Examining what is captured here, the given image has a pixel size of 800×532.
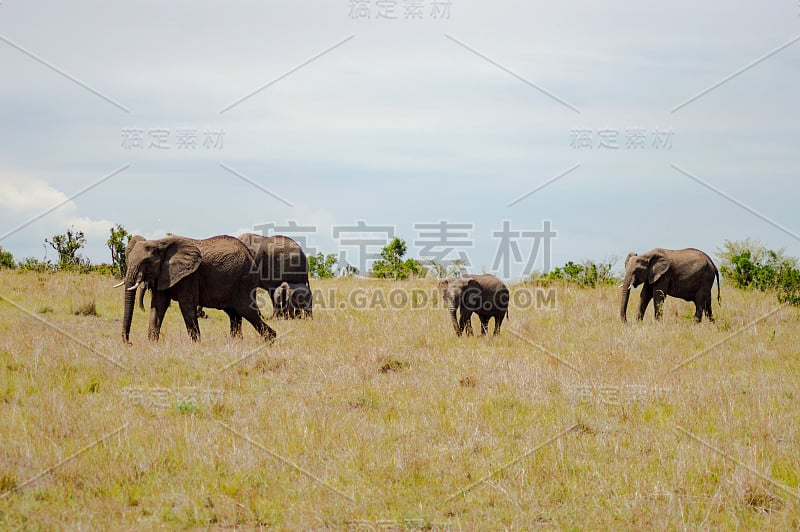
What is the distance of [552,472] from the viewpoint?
7.69 m

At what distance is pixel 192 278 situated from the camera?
573 inches

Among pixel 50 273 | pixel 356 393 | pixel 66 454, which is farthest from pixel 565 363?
pixel 50 273

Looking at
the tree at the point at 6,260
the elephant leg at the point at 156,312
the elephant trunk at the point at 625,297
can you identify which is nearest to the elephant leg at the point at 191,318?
the elephant leg at the point at 156,312

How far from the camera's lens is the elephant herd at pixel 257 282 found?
14.2m

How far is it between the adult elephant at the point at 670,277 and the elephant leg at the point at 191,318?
10.3m

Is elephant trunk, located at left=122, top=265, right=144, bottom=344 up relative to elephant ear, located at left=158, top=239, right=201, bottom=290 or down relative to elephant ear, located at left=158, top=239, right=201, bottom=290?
down

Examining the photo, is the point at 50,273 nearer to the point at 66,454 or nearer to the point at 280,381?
the point at 280,381

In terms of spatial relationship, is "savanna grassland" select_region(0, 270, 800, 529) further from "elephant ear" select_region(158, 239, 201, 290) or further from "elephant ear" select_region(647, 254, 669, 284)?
"elephant ear" select_region(647, 254, 669, 284)

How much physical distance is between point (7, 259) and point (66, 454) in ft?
80.0

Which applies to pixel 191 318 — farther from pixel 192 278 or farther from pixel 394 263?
pixel 394 263

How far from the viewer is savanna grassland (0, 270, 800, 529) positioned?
6848 mm

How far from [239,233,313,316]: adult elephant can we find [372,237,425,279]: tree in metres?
9.88

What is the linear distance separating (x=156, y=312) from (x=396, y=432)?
7.30 metres

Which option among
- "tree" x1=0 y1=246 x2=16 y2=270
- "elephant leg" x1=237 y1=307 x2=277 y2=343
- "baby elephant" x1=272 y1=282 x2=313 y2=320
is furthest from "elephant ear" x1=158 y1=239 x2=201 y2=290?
"tree" x1=0 y1=246 x2=16 y2=270
